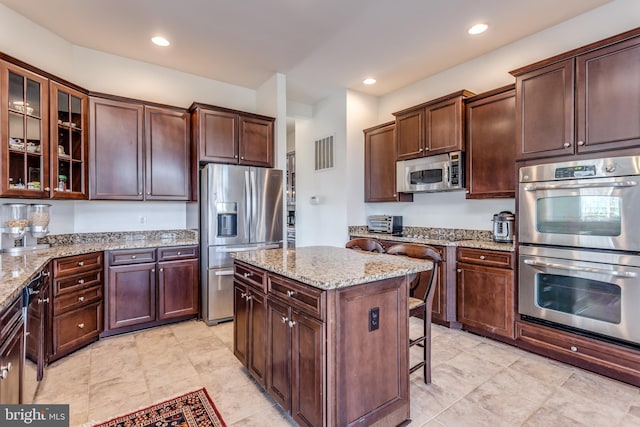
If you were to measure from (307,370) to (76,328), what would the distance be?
2.41 m

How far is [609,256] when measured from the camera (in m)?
2.35

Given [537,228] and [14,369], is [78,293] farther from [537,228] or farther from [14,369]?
[537,228]

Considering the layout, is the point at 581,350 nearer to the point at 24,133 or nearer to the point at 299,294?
the point at 299,294

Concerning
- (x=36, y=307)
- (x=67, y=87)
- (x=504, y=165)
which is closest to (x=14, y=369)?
(x=36, y=307)

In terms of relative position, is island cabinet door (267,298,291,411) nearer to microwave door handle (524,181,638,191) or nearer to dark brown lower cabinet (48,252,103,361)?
dark brown lower cabinet (48,252,103,361)

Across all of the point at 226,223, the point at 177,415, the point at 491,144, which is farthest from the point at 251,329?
the point at 491,144

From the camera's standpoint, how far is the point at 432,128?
3781mm

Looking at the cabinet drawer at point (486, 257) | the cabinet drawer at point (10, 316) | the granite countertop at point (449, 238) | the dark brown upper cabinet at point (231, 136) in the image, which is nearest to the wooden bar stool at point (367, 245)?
the granite countertop at point (449, 238)

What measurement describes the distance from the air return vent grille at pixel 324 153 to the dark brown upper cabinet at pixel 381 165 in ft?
1.78

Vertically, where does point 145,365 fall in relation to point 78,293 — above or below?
below

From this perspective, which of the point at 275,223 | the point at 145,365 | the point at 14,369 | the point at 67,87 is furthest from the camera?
the point at 275,223

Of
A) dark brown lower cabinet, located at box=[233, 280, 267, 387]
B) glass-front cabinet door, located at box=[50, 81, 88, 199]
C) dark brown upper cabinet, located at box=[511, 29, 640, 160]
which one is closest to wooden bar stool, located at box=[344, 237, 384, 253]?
dark brown lower cabinet, located at box=[233, 280, 267, 387]

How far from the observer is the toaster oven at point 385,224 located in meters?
A: 4.43

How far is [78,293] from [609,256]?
4340 mm
